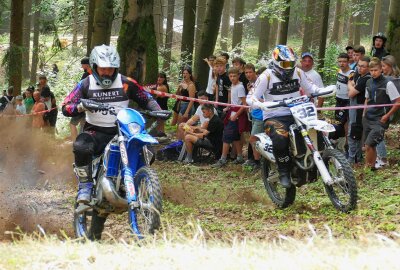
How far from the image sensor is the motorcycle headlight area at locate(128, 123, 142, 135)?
6.87 m

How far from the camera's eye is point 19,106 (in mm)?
19500

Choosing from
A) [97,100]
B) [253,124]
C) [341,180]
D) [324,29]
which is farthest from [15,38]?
[341,180]

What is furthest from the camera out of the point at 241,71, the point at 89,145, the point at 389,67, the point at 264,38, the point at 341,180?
the point at 264,38

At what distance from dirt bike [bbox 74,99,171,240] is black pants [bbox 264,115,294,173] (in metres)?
1.73

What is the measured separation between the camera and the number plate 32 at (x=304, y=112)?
8188 millimetres

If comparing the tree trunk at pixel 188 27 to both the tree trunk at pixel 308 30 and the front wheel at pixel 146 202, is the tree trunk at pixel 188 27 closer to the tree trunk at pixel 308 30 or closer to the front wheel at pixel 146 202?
the tree trunk at pixel 308 30

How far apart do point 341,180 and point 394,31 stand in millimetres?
8042

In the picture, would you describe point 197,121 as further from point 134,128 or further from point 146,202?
point 146,202

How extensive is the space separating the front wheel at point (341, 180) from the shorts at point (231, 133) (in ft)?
16.2

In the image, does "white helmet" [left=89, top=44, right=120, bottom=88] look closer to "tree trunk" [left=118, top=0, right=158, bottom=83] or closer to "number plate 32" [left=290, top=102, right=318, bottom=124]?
"number plate 32" [left=290, top=102, right=318, bottom=124]

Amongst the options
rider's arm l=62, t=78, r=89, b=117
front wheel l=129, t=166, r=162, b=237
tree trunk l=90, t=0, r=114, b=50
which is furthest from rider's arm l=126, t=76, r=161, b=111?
tree trunk l=90, t=0, r=114, b=50

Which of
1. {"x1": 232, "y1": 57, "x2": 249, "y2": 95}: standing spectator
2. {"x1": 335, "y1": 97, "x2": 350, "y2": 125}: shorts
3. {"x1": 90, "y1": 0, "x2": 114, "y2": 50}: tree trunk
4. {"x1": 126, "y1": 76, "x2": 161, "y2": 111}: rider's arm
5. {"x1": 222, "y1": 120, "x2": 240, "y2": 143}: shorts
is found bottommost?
{"x1": 222, "y1": 120, "x2": 240, "y2": 143}: shorts

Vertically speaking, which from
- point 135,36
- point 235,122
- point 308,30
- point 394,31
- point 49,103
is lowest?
point 49,103

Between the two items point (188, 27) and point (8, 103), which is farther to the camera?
point (188, 27)
